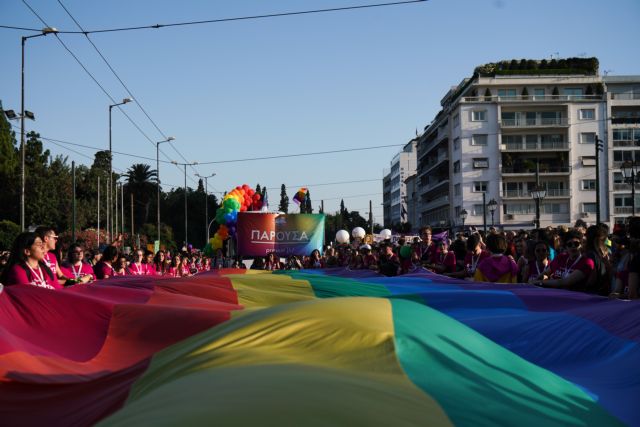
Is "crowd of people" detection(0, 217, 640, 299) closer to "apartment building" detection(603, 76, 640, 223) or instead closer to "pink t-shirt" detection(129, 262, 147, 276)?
"pink t-shirt" detection(129, 262, 147, 276)

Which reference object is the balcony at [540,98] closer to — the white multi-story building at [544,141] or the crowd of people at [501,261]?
the white multi-story building at [544,141]

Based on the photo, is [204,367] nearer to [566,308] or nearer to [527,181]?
[566,308]

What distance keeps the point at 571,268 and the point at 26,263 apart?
635 centimetres

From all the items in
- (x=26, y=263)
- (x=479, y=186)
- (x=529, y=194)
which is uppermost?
(x=479, y=186)

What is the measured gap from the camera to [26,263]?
25.8 feet

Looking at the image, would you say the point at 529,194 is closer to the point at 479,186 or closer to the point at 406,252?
the point at 479,186

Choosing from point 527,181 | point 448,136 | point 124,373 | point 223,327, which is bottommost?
point 124,373

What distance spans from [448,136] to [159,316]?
70734 mm

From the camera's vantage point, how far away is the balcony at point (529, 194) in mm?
67188

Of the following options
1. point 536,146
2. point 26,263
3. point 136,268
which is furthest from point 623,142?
point 26,263

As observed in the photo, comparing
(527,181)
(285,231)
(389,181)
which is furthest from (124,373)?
(389,181)

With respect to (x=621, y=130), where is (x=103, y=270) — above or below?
below

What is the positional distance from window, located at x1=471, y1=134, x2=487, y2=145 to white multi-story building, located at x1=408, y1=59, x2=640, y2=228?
10 centimetres

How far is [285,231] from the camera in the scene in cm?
2691
